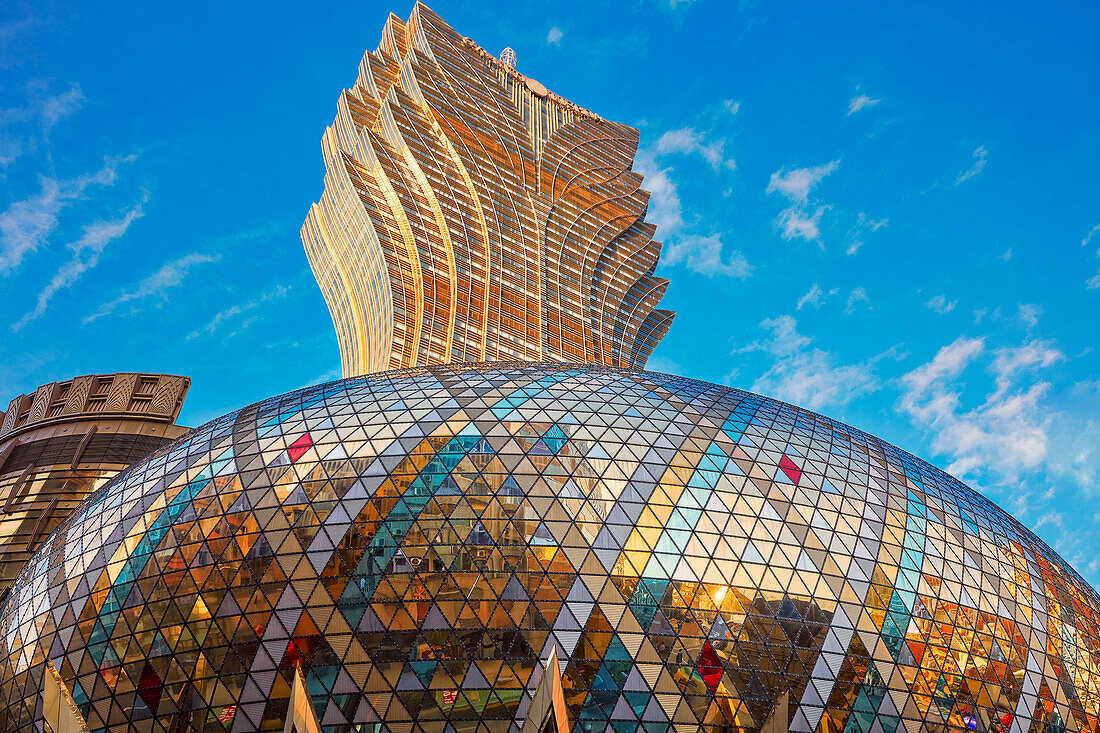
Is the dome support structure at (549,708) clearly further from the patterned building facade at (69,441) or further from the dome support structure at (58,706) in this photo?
the patterned building facade at (69,441)

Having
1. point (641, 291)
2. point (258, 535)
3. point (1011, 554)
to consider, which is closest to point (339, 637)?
point (258, 535)

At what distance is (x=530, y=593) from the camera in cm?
2383

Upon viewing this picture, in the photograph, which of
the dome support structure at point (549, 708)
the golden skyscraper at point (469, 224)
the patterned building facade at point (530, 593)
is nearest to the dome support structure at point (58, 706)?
the patterned building facade at point (530, 593)

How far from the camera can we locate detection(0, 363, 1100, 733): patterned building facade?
22922mm

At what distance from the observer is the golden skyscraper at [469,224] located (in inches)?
3174

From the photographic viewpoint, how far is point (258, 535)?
995 inches

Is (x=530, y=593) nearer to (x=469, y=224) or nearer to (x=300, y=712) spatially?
(x=300, y=712)

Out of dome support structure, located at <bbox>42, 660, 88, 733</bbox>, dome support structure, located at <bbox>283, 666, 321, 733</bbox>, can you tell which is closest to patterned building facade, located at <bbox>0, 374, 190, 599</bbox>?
dome support structure, located at <bbox>42, 660, 88, 733</bbox>

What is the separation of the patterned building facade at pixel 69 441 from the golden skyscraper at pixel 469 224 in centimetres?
2170

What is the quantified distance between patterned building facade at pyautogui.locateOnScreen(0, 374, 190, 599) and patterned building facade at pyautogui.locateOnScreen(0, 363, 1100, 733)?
23522 mm

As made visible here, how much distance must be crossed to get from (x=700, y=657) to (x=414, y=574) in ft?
28.5

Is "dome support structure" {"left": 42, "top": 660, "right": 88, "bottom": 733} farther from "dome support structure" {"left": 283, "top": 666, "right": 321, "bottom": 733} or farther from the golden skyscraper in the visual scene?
the golden skyscraper

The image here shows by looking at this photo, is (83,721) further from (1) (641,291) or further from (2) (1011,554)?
(1) (641,291)

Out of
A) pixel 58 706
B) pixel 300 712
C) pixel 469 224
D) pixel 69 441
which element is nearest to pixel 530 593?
pixel 300 712
